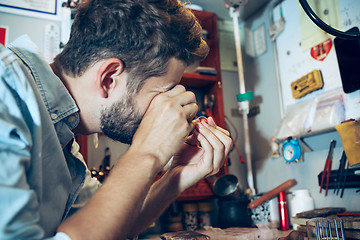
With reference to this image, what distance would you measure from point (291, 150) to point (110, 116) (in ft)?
3.69

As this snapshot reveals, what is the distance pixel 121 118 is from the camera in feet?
3.01

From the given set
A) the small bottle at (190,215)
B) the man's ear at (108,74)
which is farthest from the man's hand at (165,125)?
the small bottle at (190,215)

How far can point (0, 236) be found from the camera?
19.8 inches

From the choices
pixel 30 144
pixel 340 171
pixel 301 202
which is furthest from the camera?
pixel 301 202

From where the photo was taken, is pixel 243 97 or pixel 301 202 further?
pixel 243 97

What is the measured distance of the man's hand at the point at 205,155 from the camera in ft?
3.13

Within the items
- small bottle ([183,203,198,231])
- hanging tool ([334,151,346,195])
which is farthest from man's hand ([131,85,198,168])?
small bottle ([183,203,198,231])

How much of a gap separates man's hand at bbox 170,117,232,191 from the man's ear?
288 millimetres

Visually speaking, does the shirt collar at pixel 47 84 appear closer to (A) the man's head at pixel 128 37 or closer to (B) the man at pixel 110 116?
(B) the man at pixel 110 116

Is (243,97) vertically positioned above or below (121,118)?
above

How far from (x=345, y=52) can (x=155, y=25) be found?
105 centimetres

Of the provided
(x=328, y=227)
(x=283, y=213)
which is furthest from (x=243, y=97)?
(x=328, y=227)

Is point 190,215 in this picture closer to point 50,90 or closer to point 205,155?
point 205,155

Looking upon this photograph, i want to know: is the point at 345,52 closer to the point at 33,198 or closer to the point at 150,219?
the point at 150,219
